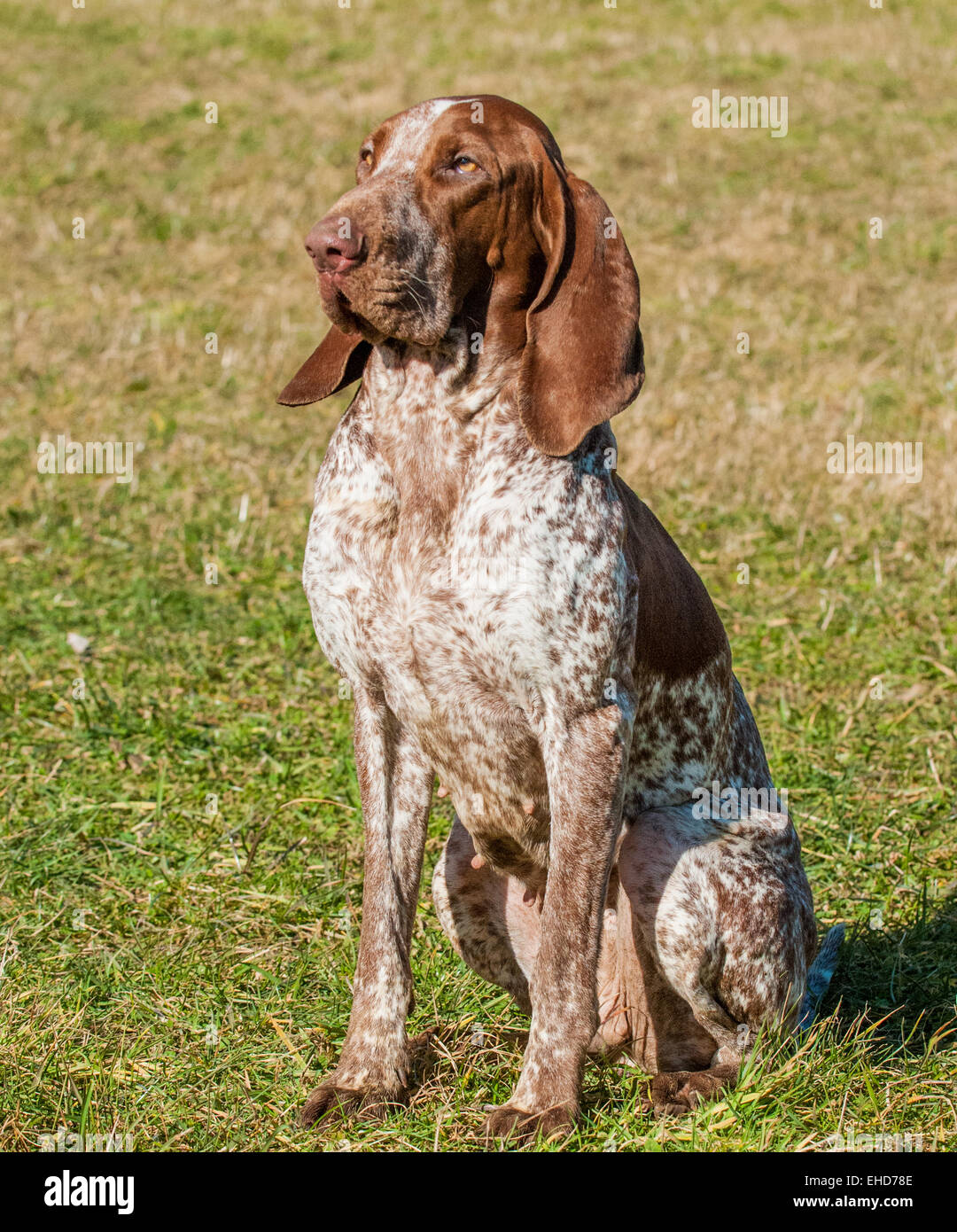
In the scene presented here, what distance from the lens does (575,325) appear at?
329cm

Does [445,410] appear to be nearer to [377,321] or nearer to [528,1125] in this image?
[377,321]

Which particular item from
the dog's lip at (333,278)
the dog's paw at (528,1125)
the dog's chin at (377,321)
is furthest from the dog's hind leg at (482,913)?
the dog's lip at (333,278)

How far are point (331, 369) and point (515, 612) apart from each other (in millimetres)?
934

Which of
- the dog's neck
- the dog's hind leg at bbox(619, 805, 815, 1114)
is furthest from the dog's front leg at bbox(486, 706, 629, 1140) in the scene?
the dog's neck

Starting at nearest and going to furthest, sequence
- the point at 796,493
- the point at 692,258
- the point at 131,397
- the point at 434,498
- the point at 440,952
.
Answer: the point at 434,498 → the point at 440,952 → the point at 796,493 → the point at 131,397 → the point at 692,258

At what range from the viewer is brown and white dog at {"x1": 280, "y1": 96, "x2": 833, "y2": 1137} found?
3254mm

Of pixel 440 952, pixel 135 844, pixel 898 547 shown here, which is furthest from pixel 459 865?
pixel 898 547

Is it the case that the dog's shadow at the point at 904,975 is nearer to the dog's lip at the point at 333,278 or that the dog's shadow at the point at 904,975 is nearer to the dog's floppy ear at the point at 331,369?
the dog's floppy ear at the point at 331,369

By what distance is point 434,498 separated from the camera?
3348 mm

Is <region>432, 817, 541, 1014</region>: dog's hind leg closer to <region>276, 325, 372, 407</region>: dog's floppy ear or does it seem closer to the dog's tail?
the dog's tail

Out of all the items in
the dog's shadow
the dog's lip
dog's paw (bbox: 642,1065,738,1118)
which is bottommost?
dog's paw (bbox: 642,1065,738,1118)

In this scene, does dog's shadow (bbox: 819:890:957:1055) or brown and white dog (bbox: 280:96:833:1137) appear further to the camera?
dog's shadow (bbox: 819:890:957:1055)

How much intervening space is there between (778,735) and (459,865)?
225cm

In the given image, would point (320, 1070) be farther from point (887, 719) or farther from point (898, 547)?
point (898, 547)
